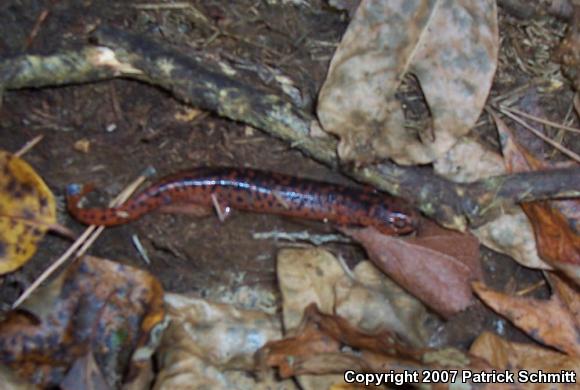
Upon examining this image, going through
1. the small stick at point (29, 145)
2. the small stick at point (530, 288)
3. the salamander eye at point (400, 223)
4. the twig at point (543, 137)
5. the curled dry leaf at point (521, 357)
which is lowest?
the curled dry leaf at point (521, 357)

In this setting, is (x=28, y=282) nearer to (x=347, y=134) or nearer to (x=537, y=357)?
(x=347, y=134)

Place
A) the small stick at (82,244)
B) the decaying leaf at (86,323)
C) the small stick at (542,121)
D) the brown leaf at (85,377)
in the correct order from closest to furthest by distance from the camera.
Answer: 1. the brown leaf at (85,377)
2. the decaying leaf at (86,323)
3. the small stick at (82,244)
4. the small stick at (542,121)

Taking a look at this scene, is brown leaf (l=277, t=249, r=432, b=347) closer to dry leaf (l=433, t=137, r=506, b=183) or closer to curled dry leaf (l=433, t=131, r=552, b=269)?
curled dry leaf (l=433, t=131, r=552, b=269)

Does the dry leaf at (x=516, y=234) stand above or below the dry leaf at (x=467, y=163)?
below

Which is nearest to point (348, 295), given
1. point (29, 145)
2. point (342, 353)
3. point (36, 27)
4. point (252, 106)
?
point (342, 353)

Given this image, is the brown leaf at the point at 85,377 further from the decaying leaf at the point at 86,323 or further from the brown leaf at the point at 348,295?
the brown leaf at the point at 348,295

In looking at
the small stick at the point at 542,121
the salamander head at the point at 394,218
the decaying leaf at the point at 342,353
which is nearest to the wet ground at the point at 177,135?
the salamander head at the point at 394,218
